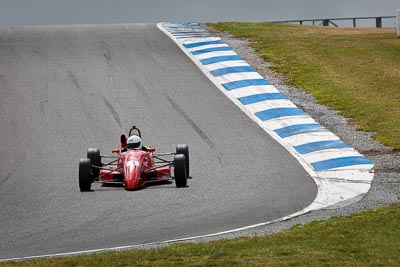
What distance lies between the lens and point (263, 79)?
27.2 m

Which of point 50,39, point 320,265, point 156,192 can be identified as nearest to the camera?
point 320,265

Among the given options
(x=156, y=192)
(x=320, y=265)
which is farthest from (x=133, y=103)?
(x=320, y=265)

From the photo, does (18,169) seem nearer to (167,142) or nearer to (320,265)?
(167,142)

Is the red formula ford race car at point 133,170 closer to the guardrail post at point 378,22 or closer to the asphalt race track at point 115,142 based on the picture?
the asphalt race track at point 115,142

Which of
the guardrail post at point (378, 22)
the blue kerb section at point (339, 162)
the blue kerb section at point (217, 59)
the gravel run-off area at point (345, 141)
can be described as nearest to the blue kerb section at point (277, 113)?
the gravel run-off area at point (345, 141)

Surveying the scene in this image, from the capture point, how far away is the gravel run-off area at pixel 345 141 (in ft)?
45.7

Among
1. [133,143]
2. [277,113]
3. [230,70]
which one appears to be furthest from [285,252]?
[230,70]

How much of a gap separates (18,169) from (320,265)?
10.0 m

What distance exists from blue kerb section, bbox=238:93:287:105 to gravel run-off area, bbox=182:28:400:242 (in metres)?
0.35

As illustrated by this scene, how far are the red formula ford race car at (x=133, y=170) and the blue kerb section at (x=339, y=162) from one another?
264 centimetres

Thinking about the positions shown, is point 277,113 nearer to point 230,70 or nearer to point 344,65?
point 230,70

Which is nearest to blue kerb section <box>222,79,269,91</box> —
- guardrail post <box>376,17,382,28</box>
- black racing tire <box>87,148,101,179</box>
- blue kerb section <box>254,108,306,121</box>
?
blue kerb section <box>254,108,306,121</box>

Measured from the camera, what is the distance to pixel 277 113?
2333cm

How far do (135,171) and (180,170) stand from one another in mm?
721
